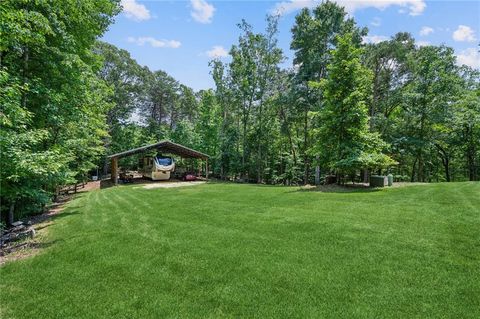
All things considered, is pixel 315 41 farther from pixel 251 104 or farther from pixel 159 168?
pixel 159 168

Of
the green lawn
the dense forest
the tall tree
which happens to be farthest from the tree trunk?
the tall tree

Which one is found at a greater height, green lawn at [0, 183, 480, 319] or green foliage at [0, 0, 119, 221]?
green foliage at [0, 0, 119, 221]

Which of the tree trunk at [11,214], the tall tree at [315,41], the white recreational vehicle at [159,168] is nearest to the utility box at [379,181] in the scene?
the tall tree at [315,41]

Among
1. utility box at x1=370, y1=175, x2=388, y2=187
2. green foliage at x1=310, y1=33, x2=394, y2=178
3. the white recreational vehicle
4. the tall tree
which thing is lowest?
utility box at x1=370, y1=175, x2=388, y2=187

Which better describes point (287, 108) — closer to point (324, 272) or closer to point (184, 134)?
point (184, 134)

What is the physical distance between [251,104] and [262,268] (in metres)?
26.1

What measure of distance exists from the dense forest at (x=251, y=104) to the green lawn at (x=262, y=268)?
3236 mm

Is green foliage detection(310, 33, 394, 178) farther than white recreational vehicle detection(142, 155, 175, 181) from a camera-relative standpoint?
No


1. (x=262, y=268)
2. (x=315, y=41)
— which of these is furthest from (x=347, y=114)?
(x=262, y=268)

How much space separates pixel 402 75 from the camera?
82.8ft

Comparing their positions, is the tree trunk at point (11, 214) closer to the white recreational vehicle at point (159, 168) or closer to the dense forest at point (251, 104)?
the dense forest at point (251, 104)

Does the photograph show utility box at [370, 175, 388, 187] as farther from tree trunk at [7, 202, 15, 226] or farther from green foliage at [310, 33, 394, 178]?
tree trunk at [7, 202, 15, 226]

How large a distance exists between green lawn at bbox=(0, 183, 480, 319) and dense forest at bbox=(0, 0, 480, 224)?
10.6 ft

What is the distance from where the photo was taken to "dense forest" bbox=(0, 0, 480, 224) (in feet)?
30.1
